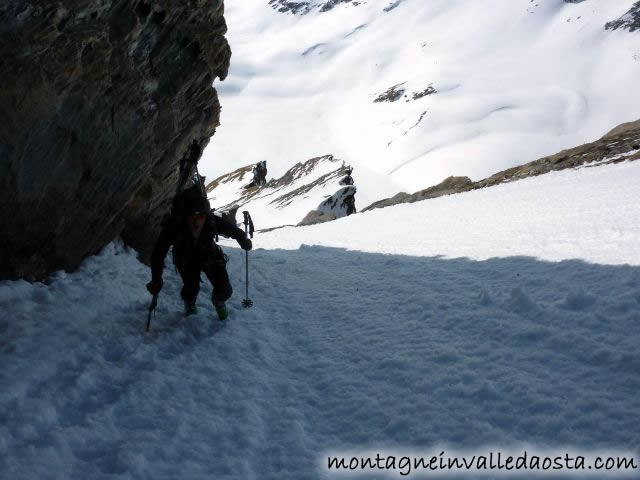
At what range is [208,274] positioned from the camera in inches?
315

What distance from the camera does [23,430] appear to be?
15.2 ft

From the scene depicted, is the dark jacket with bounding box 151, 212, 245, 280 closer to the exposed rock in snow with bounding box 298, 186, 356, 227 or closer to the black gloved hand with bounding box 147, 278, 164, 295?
the black gloved hand with bounding box 147, 278, 164, 295

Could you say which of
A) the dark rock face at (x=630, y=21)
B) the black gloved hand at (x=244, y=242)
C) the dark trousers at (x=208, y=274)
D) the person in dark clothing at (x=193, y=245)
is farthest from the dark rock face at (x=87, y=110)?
the dark rock face at (x=630, y=21)

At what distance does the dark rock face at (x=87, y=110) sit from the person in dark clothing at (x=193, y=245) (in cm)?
179

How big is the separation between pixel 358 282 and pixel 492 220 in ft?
26.8

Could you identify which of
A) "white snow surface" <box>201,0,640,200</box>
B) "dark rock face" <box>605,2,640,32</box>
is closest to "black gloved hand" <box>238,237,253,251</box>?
"white snow surface" <box>201,0,640,200</box>

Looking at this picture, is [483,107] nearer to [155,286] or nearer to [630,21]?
[630,21]

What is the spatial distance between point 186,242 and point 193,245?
0.13 metres

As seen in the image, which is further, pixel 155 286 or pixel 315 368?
pixel 155 286

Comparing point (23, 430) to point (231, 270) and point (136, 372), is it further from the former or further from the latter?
point (231, 270)

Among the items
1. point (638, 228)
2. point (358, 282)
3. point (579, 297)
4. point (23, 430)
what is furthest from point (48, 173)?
point (638, 228)

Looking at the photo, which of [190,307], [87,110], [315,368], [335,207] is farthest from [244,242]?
[335,207]

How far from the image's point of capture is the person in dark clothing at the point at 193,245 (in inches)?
294

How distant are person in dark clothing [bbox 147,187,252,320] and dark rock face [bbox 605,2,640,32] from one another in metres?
186
